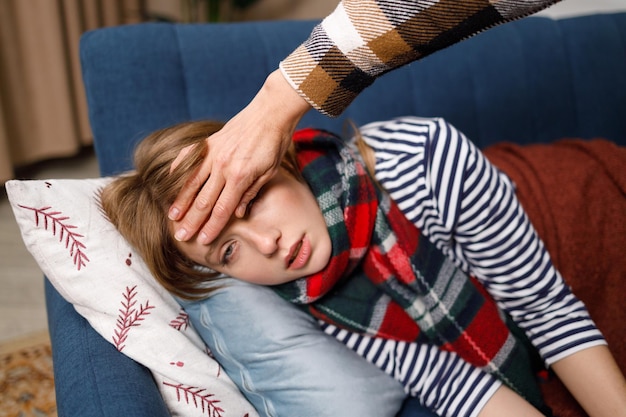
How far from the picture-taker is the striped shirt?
3.34ft

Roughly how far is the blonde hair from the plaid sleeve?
26 centimetres

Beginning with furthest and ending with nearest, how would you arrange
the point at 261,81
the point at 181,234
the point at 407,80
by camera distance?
1. the point at 407,80
2. the point at 261,81
3. the point at 181,234

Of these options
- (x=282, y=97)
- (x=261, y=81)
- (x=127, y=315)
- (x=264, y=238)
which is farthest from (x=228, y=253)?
(x=261, y=81)

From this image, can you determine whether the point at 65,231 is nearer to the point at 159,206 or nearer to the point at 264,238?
the point at 159,206

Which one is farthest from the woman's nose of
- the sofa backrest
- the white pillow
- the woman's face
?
the sofa backrest

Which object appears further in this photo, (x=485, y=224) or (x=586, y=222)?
(x=586, y=222)

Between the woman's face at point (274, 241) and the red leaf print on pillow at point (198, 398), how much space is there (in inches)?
8.0

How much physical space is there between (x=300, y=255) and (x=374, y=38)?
392 millimetres

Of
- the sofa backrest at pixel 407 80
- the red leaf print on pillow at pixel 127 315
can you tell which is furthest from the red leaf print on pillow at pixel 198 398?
the sofa backrest at pixel 407 80

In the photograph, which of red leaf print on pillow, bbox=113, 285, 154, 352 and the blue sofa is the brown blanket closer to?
the blue sofa

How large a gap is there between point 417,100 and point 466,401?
0.85m

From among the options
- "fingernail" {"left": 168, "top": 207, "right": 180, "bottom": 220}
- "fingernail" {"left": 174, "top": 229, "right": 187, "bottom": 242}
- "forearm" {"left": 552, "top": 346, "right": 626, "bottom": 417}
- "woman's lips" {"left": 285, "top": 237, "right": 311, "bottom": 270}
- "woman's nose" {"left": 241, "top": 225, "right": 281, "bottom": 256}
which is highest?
"fingernail" {"left": 168, "top": 207, "right": 180, "bottom": 220}

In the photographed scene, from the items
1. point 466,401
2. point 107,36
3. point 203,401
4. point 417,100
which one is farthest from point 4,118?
point 466,401

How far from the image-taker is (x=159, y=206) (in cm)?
95
